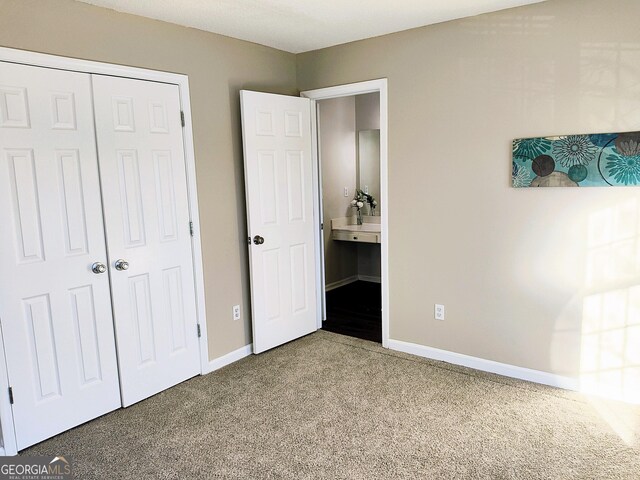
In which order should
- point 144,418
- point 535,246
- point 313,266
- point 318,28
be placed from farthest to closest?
point 313,266
point 318,28
point 535,246
point 144,418

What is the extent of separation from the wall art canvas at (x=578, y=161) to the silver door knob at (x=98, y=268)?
2.62 metres

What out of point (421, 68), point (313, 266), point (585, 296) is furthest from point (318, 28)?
point (585, 296)

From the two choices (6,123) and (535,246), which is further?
(535,246)

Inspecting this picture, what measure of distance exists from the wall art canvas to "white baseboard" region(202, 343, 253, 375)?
7.71 feet

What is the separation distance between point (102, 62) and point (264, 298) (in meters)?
1.99

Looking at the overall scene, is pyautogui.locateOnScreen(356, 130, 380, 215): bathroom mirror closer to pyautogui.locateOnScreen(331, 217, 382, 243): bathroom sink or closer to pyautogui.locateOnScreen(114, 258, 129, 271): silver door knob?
pyautogui.locateOnScreen(331, 217, 382, 243): bathroom sink

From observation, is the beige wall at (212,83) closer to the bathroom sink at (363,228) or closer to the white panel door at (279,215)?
the white panel door at (279,215)

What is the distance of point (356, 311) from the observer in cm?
477

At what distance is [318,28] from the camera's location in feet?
10.7

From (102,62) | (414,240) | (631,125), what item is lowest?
(414,240)

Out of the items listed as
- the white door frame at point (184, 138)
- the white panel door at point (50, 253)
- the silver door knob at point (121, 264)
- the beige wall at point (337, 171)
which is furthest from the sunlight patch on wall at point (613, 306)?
the beige wall at point (337, 171)

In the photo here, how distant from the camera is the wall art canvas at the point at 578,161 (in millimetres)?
2648

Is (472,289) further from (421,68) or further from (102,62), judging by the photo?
(102,62)

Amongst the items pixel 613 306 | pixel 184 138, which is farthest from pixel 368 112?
pixel 613 306
